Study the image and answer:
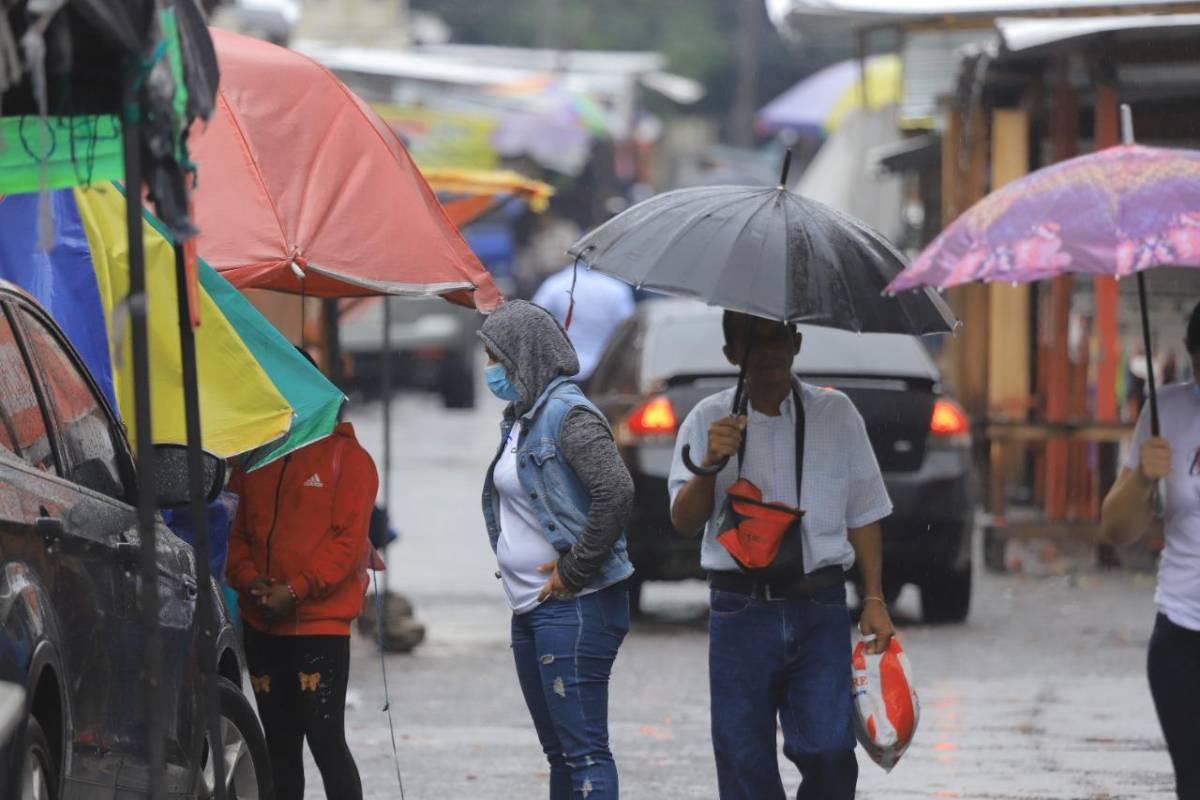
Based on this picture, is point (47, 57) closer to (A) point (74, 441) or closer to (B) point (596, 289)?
(A) point (74, 441)

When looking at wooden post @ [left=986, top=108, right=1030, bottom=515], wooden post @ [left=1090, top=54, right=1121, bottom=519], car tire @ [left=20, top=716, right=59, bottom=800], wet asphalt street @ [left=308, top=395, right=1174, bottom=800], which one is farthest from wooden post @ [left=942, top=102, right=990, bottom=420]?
car tire @ [left=20, top=716, right=59, bottom=800]

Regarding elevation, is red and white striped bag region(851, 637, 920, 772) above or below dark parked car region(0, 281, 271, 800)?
below

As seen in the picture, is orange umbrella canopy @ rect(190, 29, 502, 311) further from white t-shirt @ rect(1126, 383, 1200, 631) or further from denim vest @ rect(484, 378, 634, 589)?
white t-shirt @ rect(1126, 383, 1200, 631)

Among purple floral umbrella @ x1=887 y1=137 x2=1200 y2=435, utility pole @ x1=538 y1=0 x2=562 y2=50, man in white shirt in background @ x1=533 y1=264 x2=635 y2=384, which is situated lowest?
man in white shirt in background @ x1=533 y1=264 x2=635 y2=384

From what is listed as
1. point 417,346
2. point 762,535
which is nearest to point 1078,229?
point 762,535

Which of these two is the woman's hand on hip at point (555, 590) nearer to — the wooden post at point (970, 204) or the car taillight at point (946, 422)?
the car taillight at point (946, 422)

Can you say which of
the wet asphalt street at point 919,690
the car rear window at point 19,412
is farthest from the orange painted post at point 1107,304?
the car rear window at point 19,412

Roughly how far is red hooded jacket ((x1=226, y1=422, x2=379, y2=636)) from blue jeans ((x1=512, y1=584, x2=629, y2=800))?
0.68 m

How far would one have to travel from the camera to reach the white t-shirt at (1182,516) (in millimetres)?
6039

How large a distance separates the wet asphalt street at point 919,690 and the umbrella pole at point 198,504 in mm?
2879

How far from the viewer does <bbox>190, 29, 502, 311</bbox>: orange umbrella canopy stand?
6.60m

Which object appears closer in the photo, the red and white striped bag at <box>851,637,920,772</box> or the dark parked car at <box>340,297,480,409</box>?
the red and white striped bag at <box>851,637,920,772</box>

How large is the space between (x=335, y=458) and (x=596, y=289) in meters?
10.0

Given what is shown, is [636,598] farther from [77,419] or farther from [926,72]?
[926,72]
